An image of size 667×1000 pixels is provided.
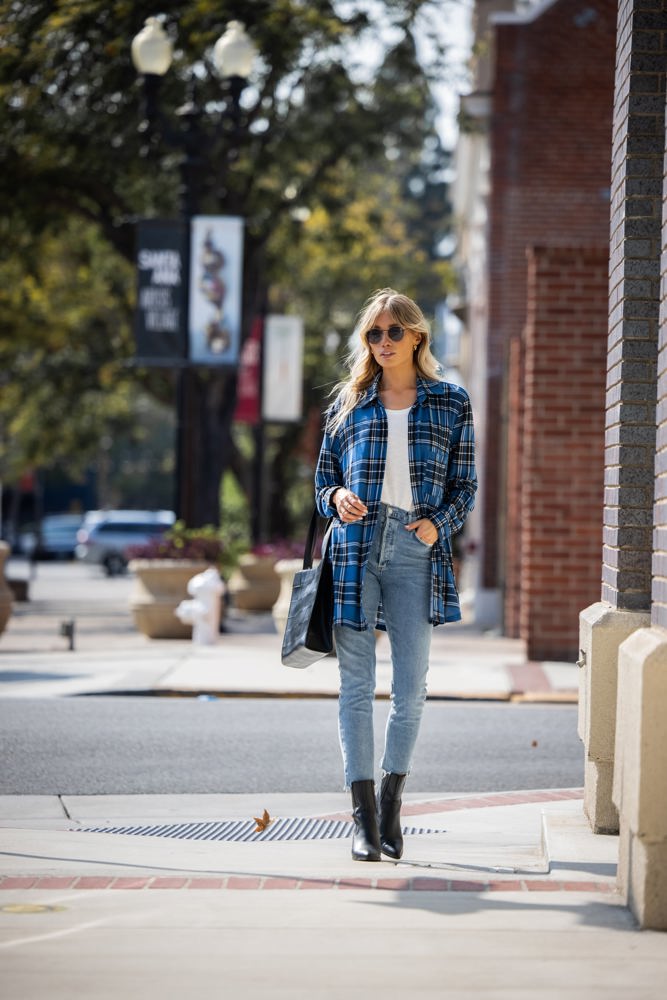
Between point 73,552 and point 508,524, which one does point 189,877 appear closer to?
point 508,524

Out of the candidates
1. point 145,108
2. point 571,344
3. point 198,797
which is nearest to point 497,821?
point 198,797

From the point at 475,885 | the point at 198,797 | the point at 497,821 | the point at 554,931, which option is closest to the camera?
the point at 554,931

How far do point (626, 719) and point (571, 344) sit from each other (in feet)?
34.2

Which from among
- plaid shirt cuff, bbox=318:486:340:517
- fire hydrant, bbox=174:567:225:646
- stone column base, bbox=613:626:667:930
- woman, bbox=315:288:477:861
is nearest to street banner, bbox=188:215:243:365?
fire hydrant, bbox=174:567:225:646

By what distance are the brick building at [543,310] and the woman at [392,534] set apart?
29.7 feet

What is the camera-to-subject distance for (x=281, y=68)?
79.5 feet

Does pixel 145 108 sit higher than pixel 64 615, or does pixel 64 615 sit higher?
pixel 145 108

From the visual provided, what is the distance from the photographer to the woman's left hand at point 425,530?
5.82m

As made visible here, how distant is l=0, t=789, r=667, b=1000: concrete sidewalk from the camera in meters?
4.14

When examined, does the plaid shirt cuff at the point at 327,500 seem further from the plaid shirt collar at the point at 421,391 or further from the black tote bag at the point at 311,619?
the plaid shirt collar at the point at 421,391

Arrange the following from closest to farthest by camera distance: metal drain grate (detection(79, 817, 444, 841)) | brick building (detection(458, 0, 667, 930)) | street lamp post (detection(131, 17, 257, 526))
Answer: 1. brick building (detection(458, 0, 667, 930))
2. metal drain grate (detection(79, 817, 444, 841))
3. street lamp post (detection(131, 17, 257, 526))

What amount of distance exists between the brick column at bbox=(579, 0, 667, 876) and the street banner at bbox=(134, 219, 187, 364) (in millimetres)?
13759

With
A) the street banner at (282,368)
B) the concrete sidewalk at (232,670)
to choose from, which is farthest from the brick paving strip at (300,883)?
the street banner at (282,368)

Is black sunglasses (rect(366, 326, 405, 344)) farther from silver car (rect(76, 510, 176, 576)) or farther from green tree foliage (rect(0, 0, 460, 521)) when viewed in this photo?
silver car (rect(76, 510, 176, 576))
